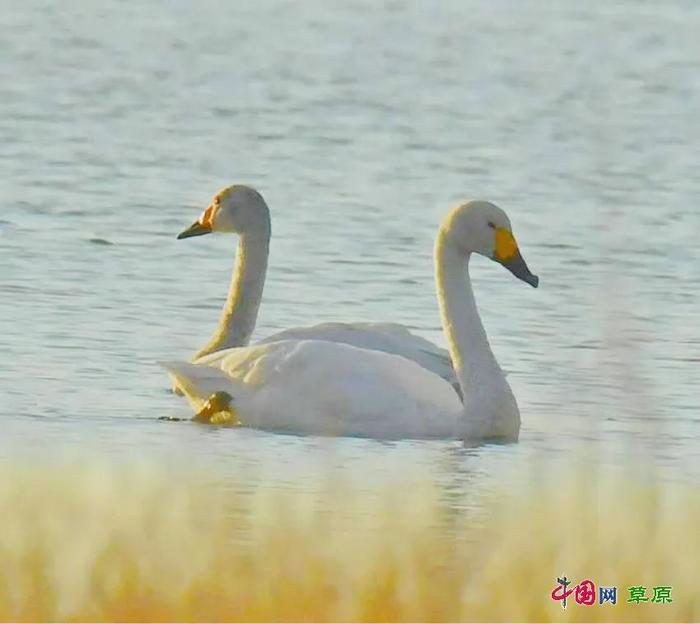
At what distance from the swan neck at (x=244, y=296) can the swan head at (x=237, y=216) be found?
0.12ft

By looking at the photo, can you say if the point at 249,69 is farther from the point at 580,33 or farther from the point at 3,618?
the point at 3,618

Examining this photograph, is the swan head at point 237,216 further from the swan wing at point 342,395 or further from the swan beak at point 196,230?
the swan wing at point 342,395

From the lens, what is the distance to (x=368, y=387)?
9844 mm

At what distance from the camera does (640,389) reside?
6.72 metres

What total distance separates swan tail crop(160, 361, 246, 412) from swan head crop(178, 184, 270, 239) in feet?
6.91

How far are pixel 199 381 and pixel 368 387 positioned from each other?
777mm

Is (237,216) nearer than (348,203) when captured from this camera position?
Yes

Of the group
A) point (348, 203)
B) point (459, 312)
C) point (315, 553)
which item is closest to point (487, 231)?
point (459, 312)

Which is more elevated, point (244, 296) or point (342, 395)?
point (244, 296)

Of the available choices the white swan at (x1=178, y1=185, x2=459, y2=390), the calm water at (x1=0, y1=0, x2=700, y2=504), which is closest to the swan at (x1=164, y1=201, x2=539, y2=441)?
the calm water at (x1=0, y1=0, x2=700, y2=504)

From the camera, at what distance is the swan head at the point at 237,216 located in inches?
483

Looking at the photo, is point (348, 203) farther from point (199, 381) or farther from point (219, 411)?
point (219, 411)

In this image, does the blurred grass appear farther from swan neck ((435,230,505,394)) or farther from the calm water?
swan neck ((435,230,505,394))

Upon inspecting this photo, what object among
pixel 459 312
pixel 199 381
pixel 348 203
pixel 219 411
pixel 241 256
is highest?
pixel 348 203
